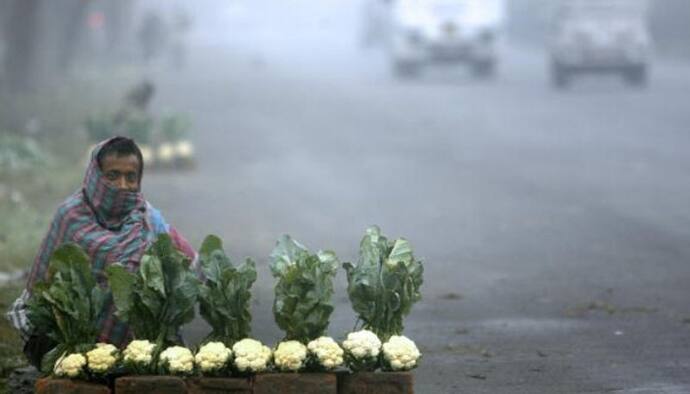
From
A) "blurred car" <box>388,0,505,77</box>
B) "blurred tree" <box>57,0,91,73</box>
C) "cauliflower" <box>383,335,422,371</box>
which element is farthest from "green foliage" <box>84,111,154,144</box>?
"blurred tree" <box>57,0,91,73</box>

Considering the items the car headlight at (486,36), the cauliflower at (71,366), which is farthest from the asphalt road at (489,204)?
the cauliflower at (71,366)

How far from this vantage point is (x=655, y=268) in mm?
13078

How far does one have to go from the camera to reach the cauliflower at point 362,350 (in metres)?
7.28

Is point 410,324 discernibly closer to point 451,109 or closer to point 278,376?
point 278,376

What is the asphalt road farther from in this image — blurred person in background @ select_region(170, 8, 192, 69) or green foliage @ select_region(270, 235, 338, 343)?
blurred person in background @ select_region(170, 8, 192, 69)

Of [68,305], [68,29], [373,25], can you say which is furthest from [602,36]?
[373,25]

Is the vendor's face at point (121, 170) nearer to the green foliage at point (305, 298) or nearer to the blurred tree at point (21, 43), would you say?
the green foliage at point (305, 298)

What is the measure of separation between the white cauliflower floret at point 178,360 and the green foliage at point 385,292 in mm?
818

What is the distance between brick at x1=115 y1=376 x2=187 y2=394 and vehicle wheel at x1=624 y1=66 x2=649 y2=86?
3077 centimetres

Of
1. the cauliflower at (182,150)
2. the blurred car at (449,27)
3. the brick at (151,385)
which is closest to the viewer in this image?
the brick at (151,385)

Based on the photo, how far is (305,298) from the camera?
7.51 metres

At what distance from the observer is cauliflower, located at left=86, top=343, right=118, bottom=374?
7270 mm

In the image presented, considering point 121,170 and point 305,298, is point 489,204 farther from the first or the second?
point 305,298

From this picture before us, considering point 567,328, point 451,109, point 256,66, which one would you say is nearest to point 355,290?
point 567,328
